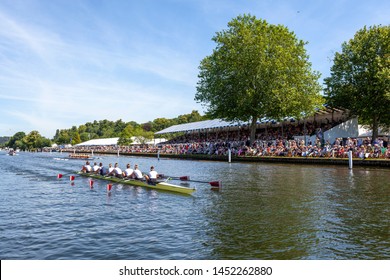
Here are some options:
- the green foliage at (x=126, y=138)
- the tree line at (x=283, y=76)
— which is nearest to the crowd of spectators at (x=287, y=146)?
the tree line at (x=283, y=76)

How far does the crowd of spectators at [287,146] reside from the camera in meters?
37.1

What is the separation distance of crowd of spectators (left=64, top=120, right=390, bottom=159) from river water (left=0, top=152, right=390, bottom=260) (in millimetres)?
14826

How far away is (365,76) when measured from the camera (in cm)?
4559

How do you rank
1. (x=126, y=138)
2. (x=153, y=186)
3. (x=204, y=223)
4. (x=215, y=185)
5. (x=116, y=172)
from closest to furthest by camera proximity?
1. (x=204, y=223)
2. (x=215, y=185)
3. (x=153, y=186)
4. (x=116, y=172)
5. (x=126, y=138)

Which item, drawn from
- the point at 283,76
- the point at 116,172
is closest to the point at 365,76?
the point at 283,76

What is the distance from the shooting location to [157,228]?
13133 mm

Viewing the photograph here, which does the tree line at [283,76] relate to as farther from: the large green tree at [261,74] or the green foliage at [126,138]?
the green foliage at [126,138]

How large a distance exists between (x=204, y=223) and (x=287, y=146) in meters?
33.3

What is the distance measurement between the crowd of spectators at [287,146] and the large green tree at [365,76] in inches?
154

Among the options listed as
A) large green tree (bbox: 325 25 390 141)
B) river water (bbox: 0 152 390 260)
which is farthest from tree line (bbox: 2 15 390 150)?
river water (bbox: 0 152 390 260)

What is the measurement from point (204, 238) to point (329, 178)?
17737 millimetres

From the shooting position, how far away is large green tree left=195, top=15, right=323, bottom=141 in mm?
50281

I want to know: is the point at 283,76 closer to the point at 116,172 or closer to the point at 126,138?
the point at 116,172
